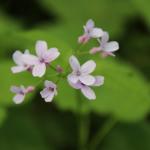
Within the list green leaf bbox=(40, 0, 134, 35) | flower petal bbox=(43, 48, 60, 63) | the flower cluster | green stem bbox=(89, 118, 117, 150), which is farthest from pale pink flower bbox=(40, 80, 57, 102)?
green leaf bbox=(40, 0, 134, 35)

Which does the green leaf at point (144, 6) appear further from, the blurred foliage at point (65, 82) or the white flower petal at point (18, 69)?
the white flower petal at point (18, 69)

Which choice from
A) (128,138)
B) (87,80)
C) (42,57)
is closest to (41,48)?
(42,57)

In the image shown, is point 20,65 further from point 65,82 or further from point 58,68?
point 65,82

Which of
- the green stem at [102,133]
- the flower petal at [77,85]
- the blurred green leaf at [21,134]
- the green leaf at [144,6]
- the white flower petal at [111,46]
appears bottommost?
the blurred green leaf at [21,134]

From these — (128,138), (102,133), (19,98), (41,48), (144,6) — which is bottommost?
(128,138)

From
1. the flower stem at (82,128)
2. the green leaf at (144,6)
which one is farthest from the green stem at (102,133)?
the green leaf at (144,6)
